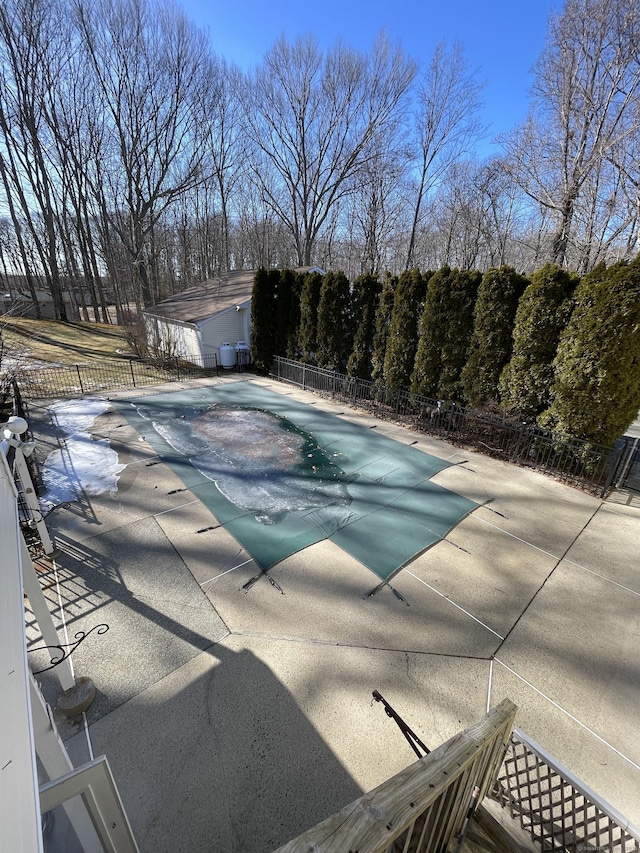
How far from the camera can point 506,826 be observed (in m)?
2.12

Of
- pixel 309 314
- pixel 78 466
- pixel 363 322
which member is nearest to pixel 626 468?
pixel 363 322

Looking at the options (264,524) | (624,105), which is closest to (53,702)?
(264,524)

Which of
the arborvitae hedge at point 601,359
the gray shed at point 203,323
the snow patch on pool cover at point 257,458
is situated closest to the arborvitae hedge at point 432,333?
the arborvitae hedge at point 601,359

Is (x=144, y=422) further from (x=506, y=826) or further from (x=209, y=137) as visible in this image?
(x=209, y=137)

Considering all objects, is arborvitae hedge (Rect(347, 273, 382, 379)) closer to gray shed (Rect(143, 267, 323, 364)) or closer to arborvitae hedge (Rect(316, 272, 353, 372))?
arborvitae hedge (Rect(316, 272, 353, 372))

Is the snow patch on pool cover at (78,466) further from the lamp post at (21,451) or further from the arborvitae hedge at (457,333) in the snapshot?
the arborvitae hedge at (457,333)

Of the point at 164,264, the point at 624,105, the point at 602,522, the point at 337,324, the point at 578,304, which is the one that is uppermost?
the point at 624,105

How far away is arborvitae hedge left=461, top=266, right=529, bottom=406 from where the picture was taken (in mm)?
8273

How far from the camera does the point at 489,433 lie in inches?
348

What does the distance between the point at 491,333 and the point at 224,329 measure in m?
11.9

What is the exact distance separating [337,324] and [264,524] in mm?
8787

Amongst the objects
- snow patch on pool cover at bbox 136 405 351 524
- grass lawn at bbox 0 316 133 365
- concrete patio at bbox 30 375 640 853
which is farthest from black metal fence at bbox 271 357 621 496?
grass lawn at bbox 0 316 133 365

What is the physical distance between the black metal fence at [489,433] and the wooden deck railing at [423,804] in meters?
6.51

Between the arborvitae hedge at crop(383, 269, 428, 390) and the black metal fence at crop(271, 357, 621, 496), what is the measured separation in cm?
51
